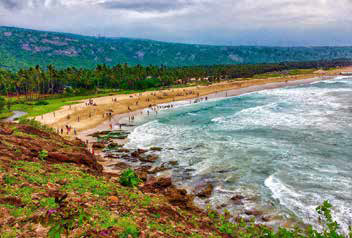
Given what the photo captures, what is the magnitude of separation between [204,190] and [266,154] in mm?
15899

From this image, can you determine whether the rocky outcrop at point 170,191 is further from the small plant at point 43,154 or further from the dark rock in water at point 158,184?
the small plant at point 43,154

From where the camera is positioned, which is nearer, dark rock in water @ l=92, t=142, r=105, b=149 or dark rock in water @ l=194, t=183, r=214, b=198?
dark rock in water @ l=194, t=183, r=214, b=198

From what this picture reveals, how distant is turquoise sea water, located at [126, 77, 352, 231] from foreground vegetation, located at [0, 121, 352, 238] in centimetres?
616

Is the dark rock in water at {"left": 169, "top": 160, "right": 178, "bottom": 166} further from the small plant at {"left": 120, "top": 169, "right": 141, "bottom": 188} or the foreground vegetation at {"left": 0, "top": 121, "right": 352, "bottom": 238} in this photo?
the foreground vegetation at {"left": 0, "top": 121, "right": 352, "bottom": 238}

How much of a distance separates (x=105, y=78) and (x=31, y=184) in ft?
403

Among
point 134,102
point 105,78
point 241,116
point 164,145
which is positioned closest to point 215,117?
point 241,116

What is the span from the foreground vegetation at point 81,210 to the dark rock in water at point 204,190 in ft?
13.4

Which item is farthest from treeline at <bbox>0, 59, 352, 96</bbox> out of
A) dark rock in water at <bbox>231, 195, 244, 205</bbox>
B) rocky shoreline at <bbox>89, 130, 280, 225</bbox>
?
dark rock in water at <bbox>231, 195, 244, 205</bbox>

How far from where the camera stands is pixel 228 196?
28.5 m

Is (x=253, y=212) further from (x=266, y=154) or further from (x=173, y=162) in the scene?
(x=266, y=154)

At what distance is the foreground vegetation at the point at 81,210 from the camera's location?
13312mm

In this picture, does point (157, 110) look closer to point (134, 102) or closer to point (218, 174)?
point (134, 102)

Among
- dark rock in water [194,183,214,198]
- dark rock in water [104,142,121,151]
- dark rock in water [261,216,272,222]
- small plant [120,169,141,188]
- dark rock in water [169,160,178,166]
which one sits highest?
small plant [120,169,141,188]

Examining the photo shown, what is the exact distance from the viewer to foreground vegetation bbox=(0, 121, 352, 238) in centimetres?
1331
